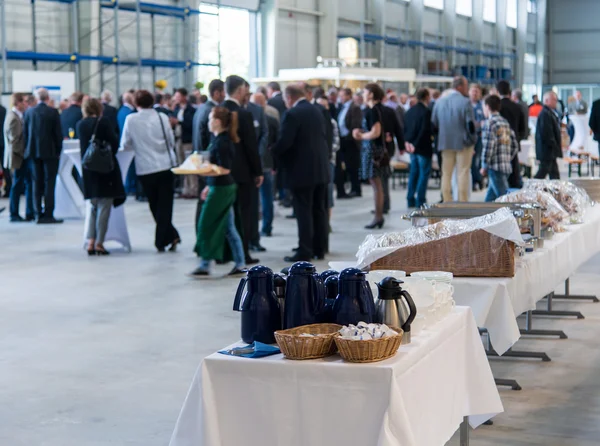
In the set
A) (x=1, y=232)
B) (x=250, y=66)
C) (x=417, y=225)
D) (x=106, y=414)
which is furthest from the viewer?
(x=250, y=66)

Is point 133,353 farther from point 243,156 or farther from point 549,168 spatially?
point 549,168

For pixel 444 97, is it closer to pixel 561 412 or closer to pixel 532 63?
pixel 561 412

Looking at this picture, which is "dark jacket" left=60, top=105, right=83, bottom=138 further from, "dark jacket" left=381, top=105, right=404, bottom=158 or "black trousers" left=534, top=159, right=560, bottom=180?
"black trousers" left=534, top=159, right=560, bottom=180

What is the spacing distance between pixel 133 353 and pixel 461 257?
202 cm

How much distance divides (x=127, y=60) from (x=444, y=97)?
9.61 metres

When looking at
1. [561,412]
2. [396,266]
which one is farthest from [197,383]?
[561,412]

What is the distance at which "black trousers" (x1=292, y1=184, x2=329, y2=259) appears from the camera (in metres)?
7.92

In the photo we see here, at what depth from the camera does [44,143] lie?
10758 millimetres

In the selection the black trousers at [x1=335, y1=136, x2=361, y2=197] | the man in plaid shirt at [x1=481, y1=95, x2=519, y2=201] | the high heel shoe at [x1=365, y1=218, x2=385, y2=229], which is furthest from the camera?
the black trousers at [x1=335, y1=136, x2=361, y2=197]

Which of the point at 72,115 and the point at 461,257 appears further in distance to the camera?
the point at 72,115

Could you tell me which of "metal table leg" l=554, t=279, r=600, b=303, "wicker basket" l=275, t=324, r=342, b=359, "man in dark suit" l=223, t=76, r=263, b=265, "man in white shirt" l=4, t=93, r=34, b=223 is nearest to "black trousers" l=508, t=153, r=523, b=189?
"man in dark suit" l=223, t=76, r=263, b=265

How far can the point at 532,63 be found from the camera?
38.8 m

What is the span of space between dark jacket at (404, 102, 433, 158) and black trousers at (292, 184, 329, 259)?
10.6 ft

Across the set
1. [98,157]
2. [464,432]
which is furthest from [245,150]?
[464,432]
